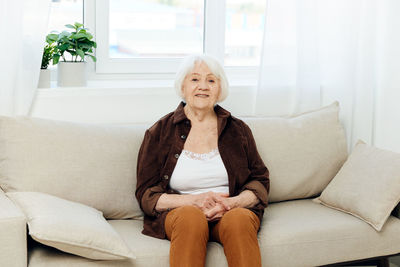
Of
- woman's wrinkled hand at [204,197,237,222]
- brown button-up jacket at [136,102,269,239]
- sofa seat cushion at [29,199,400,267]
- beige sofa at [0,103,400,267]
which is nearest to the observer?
beige sofa at [0,103,400,267]

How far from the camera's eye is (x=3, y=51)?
2.58m

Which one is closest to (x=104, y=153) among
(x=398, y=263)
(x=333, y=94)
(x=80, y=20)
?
(x=80, y=20)

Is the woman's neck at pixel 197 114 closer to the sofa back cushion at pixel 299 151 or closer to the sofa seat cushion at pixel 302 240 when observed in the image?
the sofa back cushion at pixel 299 151

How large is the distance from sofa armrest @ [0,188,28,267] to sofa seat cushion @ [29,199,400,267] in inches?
5.4

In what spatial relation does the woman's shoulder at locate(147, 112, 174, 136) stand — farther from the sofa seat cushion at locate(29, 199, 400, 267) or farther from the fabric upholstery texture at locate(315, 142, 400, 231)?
the fabric upholstery texture at locate(315, 142, 400, 231)

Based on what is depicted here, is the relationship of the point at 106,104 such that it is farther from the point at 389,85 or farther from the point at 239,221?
the point at 389,85

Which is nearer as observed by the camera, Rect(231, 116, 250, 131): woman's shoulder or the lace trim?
the lace trim

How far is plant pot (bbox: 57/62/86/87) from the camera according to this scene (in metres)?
2.89

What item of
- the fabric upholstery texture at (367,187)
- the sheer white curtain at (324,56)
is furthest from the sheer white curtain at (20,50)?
Result: the fabric upholstery texture at (367,187)

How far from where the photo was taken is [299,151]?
114 inches

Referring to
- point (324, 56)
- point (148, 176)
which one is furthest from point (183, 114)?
point (324, 56)

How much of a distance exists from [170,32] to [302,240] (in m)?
1.51

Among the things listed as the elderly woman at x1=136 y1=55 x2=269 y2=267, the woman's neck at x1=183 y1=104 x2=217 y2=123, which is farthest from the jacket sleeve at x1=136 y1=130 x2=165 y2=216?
the woman's neck at x1=183 y1=104 x2=217 y2=123

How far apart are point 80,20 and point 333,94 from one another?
1.48 meters
